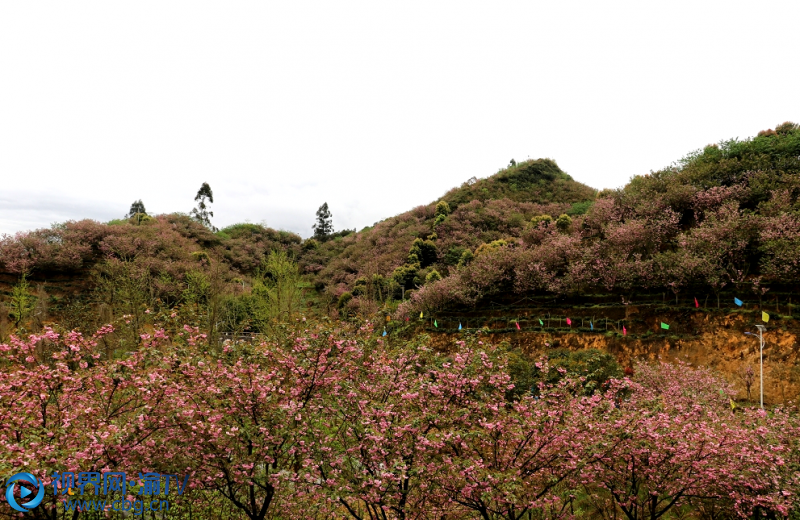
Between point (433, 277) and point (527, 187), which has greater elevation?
point (527, 187)

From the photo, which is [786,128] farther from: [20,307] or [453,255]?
[20,307]

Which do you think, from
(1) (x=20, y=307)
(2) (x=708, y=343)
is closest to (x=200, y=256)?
(1) (x=20, y=307)

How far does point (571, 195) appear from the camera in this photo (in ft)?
159

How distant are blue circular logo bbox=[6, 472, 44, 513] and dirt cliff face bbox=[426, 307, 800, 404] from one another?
33.9 ft

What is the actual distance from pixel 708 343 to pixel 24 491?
19.7m

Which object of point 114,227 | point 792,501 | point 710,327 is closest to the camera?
point 792,501

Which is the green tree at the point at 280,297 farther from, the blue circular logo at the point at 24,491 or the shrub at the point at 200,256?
the shrub at the point at 200,256

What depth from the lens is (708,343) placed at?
15.6 m

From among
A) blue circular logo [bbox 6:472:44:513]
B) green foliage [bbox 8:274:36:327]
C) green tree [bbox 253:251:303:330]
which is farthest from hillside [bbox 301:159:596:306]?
blue circular logo [bbox 6:472:44:513]

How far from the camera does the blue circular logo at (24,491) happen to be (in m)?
4.32

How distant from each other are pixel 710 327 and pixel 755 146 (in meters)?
13.1

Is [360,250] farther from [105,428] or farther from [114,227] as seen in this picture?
[105,428]

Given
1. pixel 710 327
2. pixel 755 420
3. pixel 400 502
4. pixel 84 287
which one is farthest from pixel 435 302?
pixel 84 287

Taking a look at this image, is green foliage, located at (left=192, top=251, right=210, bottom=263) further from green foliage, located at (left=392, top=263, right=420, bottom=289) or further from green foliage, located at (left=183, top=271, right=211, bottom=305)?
green foliage, located at (left=392, top=263, right=420, bottom=289)
